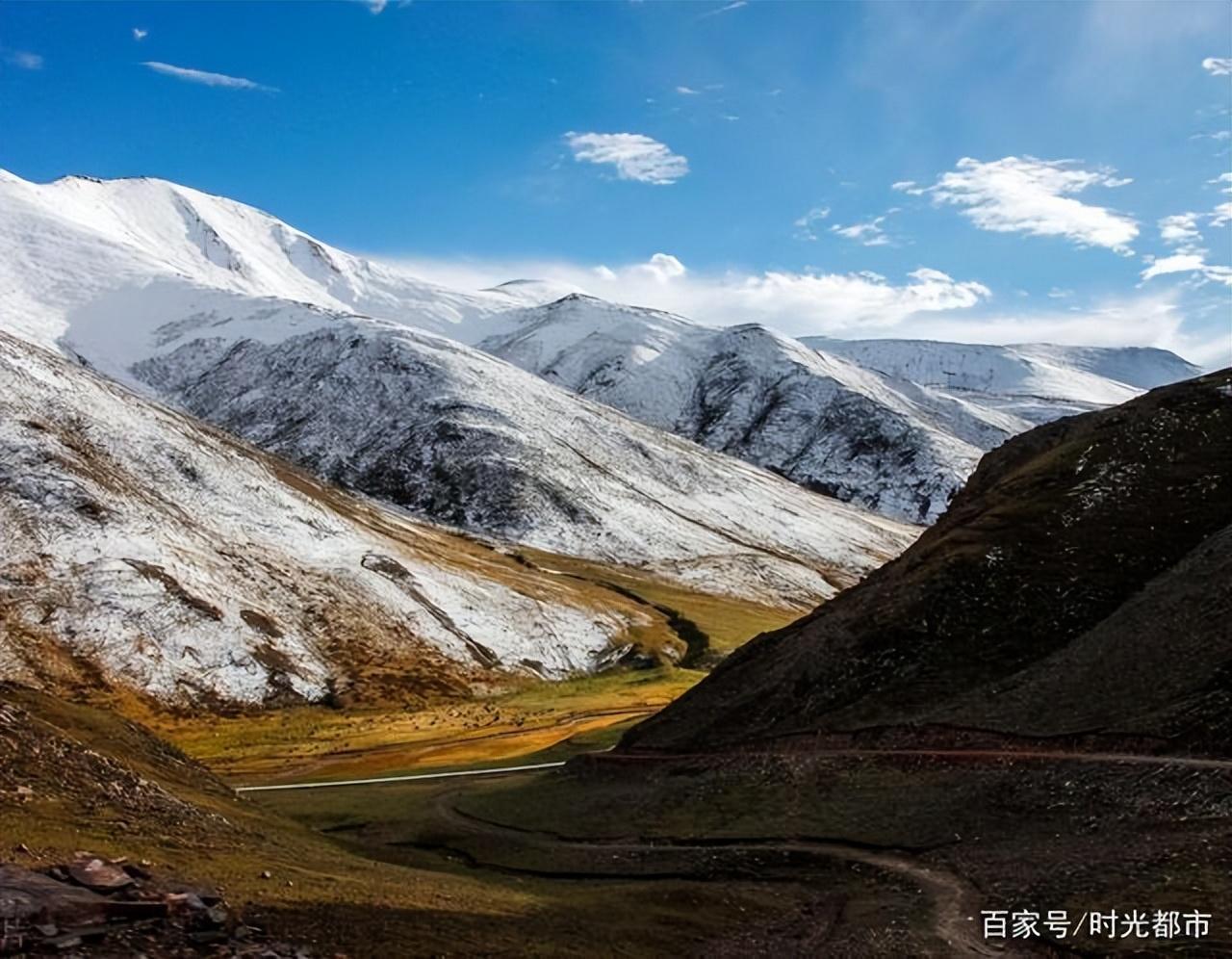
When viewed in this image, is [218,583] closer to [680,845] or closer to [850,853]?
[680,845]

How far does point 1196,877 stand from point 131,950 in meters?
27.4

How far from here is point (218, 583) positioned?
428 ft

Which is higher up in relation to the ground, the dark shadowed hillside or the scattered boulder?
the dark shadowed hillside

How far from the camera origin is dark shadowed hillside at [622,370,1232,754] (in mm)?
41969

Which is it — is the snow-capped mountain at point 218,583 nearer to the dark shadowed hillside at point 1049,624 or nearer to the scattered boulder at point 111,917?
the dark shadowed hillside at point 1049,624

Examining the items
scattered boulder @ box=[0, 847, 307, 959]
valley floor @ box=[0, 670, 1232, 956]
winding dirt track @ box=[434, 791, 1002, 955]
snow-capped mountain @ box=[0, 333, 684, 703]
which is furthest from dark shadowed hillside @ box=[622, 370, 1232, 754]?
snow-capped mountain @ box=[0, 333, 684, 703]

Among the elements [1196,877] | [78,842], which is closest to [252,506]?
[78,842]

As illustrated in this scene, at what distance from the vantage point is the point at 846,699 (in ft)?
172

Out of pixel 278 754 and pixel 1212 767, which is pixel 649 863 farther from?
pixel 278 754

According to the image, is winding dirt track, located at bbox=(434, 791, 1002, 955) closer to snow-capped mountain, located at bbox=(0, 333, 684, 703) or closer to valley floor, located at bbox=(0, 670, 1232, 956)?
valley floor, located at bbox=(0, 670, 1232, 956)

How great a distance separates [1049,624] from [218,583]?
108143 mm

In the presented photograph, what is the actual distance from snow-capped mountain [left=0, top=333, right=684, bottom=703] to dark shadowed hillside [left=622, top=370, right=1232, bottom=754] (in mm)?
72514

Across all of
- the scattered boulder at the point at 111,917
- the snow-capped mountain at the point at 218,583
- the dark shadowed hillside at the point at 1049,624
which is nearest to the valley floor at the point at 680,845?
the scattered boulder at the point at 111,917

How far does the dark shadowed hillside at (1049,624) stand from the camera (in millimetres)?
41969
